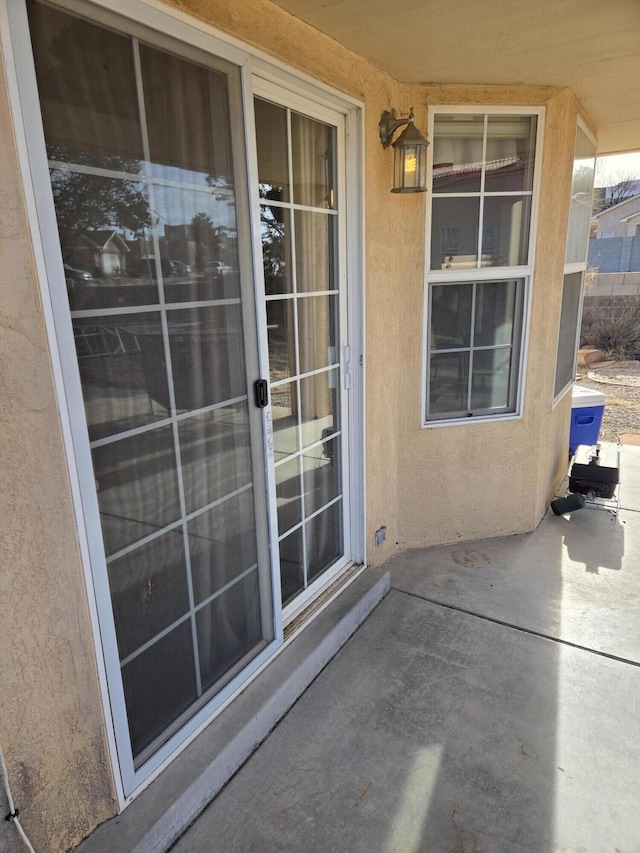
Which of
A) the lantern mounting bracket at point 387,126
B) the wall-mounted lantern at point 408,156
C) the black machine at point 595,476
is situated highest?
the lantern mounting bracket at point 387,126

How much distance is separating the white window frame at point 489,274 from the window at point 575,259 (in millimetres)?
444

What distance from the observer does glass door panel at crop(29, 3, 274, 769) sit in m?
1.41

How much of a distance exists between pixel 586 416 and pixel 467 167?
2.65 meters

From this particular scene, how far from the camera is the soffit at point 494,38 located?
6.34ft

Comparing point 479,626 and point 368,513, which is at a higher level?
point 368,513

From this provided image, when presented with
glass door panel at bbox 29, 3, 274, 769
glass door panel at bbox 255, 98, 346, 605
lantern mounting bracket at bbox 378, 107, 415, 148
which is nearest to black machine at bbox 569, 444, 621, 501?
glass door panel at bbox 255, 98, 346, 605

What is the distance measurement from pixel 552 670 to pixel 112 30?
2.84 meters

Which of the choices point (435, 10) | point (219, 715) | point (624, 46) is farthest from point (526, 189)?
point (219, 715)

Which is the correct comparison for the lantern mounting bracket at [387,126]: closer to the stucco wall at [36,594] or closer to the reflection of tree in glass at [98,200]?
the reflection of tree in glass at [98,200]

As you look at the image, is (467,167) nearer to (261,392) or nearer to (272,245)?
(272,245)

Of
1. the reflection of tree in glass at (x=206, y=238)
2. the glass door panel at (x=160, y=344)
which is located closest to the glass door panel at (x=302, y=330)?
the glass door panel at (x=160, y=344)

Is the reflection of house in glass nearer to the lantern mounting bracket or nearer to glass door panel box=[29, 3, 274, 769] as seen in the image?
glass door panel box=[29, 3, 274, 769]

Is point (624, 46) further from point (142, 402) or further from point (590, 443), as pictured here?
point (590, 443)

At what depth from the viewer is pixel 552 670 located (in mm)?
2393
